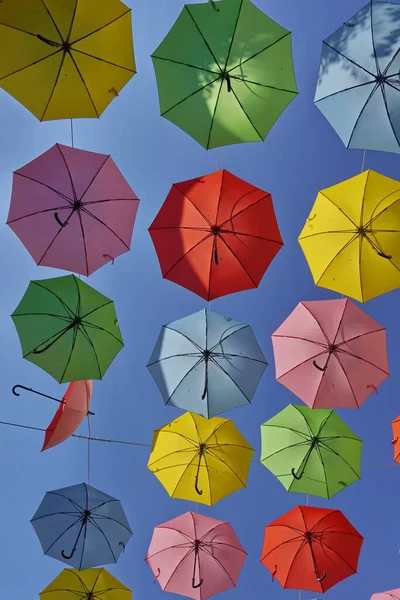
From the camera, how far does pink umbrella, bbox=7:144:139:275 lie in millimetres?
8008

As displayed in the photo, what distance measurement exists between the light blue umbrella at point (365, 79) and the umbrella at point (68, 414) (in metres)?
6.01

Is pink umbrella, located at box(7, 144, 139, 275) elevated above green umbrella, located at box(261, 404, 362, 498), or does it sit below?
above

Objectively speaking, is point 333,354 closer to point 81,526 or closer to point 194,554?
point 194,554

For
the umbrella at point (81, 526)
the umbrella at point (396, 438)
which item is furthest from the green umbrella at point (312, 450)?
the umbrella at point (81, 526)

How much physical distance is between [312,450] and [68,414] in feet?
14.4

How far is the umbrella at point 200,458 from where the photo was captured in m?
9.52

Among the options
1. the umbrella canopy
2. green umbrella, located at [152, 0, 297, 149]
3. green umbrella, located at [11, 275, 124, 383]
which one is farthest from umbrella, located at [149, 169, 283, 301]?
the umbrella canopy

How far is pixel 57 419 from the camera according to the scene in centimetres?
862

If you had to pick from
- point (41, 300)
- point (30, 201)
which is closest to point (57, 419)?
point (41, 300)

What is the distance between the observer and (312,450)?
9.49 m

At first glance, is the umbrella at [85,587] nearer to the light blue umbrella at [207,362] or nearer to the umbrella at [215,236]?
the light blue umbrella at [207,362]

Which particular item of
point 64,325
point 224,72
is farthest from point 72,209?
point 224,72

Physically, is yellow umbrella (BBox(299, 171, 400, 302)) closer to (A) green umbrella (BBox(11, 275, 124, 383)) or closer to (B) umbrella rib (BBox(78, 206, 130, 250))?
(B) umbrella rib (BBox(78, 206, 130, 250))

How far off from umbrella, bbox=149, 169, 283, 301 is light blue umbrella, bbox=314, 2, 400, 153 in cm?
169
